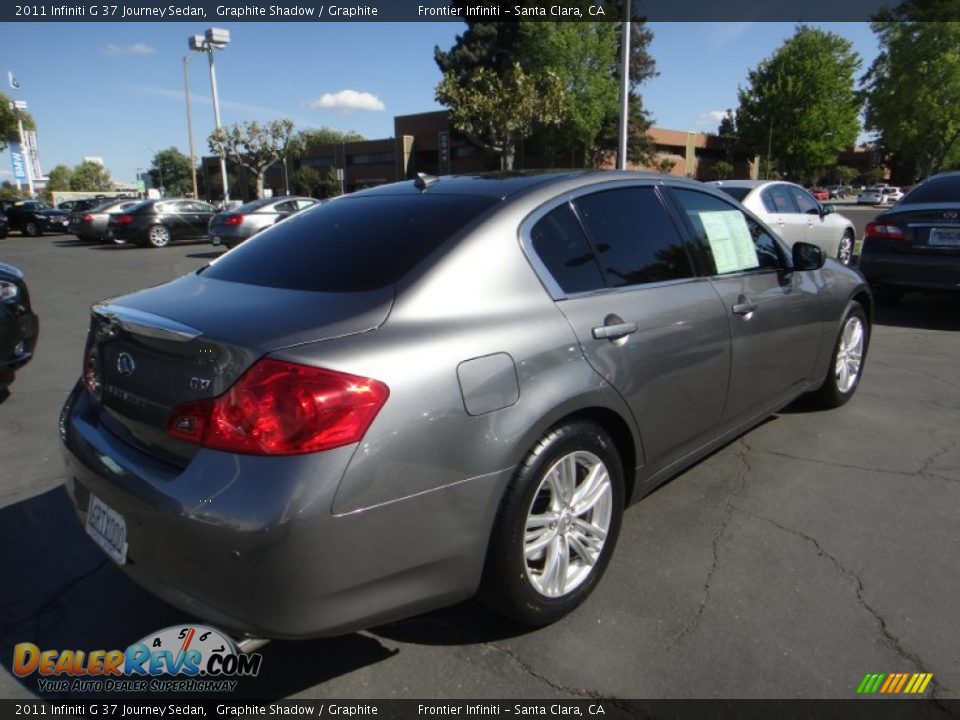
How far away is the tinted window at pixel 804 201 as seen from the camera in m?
9.70

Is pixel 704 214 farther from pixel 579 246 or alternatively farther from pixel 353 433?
pixel 353 433

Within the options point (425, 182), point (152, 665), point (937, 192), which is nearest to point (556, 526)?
point (152, 665)

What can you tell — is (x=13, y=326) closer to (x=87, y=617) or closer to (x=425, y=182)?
(x=87, y=617)

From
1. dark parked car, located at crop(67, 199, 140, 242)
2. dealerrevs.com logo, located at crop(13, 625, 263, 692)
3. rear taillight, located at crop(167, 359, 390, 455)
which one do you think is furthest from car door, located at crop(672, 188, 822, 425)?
dark parked car, located at crop(67, 199, 140, 242)

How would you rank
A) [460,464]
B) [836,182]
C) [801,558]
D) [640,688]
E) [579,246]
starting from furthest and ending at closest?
[836,182], [801,558], [579,246], [640,688], [460,464]

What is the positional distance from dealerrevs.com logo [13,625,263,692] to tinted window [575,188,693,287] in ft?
6.48

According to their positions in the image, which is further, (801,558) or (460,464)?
(801,558)

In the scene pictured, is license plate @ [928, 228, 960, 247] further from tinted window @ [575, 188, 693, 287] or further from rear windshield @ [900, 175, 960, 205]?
tinted window @ [575, 188, 693, 287]

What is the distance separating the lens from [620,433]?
8.55 ft

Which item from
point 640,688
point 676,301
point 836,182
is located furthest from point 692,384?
point 836,182

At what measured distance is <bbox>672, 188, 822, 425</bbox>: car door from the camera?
324cm

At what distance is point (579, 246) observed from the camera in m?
2.63

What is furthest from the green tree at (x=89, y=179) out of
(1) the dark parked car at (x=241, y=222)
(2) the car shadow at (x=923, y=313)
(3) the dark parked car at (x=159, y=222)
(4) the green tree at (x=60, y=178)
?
(2) the car shadow at (x=923, y=313)

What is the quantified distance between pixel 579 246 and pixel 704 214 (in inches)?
42.5
